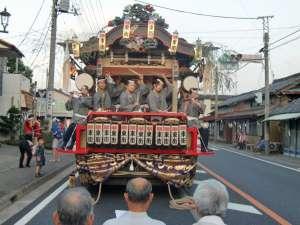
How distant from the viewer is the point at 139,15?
16.0 metres

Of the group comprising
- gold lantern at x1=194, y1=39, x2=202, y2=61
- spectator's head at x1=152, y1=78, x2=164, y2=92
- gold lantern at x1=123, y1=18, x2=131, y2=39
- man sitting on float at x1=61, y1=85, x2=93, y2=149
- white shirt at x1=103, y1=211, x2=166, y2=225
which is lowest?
white shirt at x1=103, y1=211, x2=166, y2=225

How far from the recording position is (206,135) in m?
14.1

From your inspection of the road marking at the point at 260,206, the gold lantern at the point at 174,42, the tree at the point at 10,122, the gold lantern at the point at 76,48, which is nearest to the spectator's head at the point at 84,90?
the gold lantern at the point at 76,48

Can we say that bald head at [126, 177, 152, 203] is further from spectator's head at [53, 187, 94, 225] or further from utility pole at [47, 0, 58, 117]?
utility pole at [47, 0, 58, 117]

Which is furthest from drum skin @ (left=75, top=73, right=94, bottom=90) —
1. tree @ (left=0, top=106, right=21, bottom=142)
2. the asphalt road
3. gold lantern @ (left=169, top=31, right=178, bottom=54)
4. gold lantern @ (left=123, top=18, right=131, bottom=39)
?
tree @ (left=0, top=106, right=21, bottom=142)

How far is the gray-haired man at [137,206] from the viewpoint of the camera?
4.50 metres

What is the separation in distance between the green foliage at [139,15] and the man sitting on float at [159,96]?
186 centimetres

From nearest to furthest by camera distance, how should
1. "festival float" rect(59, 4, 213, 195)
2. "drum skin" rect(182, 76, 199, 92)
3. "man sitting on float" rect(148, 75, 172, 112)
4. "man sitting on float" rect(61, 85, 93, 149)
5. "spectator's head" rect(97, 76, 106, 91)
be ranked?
"festival float" rect(59, 4, 213, 195) → "man sitting on float" rect(61, 85, 93, 149) → "man sitting on float" rect(148, 75, 172, 112) → "spectator's head" rect(97, 76, 106, 91) → "drum skin" rect(182, 76, 199, 92)

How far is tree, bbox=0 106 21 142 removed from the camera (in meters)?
36.5

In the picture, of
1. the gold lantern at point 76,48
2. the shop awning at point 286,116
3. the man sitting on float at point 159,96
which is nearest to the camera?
the man sitting on float at point 159,96

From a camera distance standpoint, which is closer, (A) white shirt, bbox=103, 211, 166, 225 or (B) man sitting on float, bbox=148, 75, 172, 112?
(A) white shirt, bbox=103, 211, 166, 225

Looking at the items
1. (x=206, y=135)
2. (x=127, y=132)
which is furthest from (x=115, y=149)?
(x=206, y=135)

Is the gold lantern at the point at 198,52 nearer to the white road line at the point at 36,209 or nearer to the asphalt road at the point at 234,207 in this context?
the asphalt road at the point at 234,207

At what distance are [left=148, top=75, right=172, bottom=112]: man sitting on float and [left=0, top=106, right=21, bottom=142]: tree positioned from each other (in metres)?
23.1
